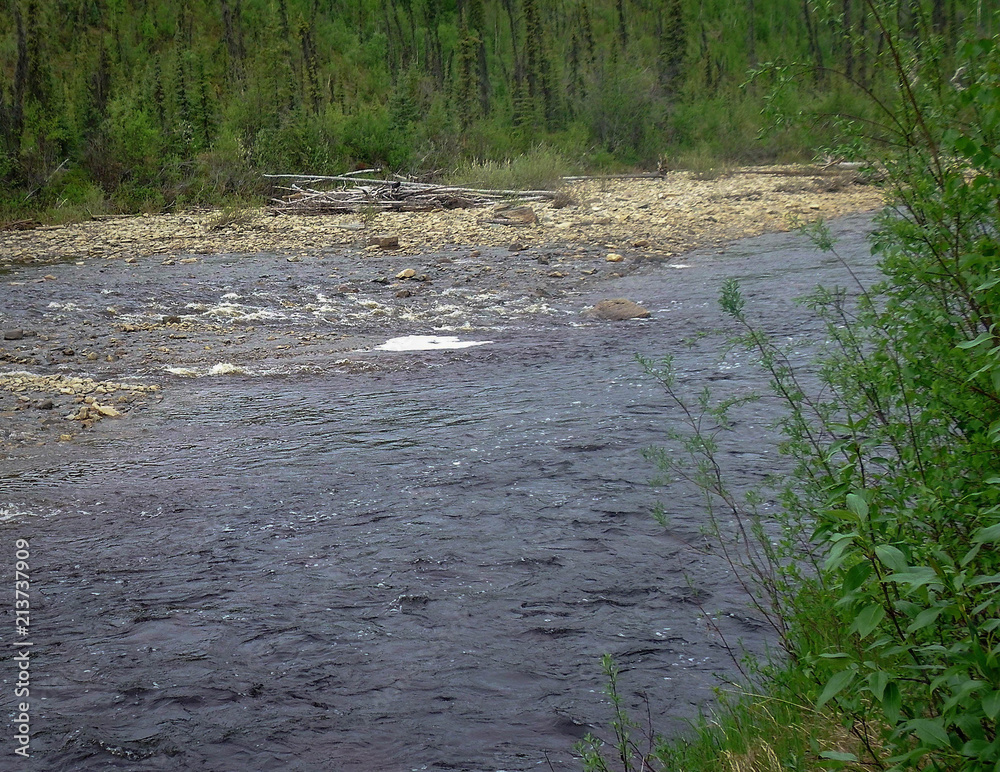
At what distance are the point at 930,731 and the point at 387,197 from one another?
1877 centimetres

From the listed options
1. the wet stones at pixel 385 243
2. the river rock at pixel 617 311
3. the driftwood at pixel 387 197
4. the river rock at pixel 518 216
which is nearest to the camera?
the river rock at pixel 617 311

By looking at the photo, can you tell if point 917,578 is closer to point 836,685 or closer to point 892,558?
point 892,558

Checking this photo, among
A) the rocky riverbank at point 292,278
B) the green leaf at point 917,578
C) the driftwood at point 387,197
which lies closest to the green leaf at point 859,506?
the green leaf at point 917,578

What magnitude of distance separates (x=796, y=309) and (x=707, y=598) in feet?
21.3

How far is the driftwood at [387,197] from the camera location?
751 inches

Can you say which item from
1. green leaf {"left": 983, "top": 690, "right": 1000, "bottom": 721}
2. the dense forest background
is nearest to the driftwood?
the dense forest background

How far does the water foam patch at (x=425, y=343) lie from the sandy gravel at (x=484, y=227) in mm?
5581

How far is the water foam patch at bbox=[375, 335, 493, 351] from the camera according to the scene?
9305 mm

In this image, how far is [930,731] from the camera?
1534mm

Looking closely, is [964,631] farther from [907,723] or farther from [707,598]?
[707,598]

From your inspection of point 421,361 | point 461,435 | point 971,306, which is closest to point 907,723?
point 971,306

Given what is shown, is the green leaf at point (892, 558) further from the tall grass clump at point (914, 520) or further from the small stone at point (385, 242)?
the small stone at point (385, 242)

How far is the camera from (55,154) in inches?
814

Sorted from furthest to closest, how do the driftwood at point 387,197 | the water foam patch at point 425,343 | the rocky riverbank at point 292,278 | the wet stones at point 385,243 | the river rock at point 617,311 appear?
the driftwood at point 387,197
the wet stones at point 385,243
the river rock at point 617,311
the water foam patch at point 425,343
the rocky riverbank at point 292,278
